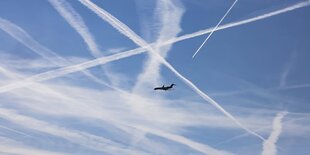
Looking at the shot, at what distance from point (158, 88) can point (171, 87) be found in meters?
5.69

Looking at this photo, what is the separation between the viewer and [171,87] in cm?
14488

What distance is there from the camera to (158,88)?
485ft
